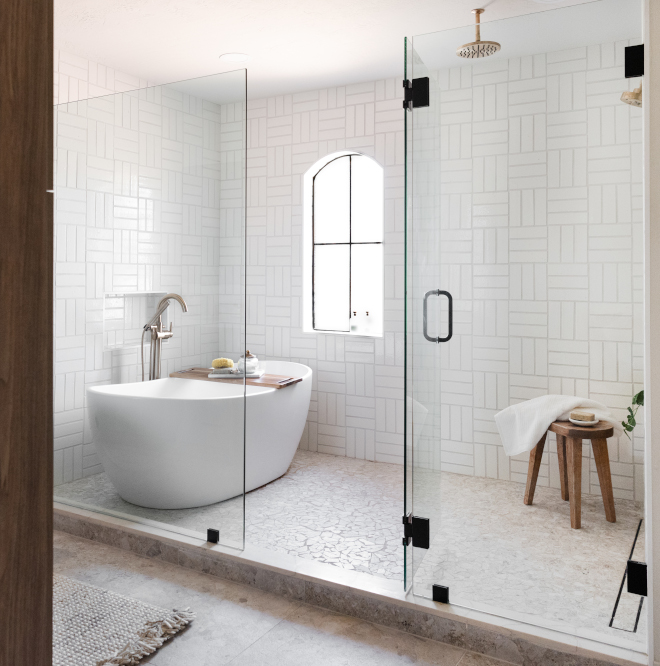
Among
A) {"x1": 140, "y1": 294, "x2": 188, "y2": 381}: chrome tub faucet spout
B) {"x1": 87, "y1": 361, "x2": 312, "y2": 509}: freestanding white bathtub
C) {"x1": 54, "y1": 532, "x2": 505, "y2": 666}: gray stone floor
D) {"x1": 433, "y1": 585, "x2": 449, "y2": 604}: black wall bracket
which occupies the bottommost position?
{"x1": 54, "y1": 532, "x2": 505, "y2": 666}: gray stone floor

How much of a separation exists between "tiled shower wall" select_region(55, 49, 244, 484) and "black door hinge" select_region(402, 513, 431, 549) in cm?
120

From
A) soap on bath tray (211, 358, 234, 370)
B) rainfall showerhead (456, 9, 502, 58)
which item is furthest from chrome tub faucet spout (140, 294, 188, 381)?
rainfall showerhead (456, 9, 502, 58)

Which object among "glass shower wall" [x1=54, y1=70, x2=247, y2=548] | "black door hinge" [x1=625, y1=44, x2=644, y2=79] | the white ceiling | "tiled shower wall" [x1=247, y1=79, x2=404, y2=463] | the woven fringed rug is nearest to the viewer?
"black door hinge" [x1=625, y1=44, x2=644, y2=79]

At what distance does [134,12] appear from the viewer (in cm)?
311

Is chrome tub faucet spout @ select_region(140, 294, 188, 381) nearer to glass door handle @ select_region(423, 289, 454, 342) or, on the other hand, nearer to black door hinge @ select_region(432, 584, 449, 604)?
glass door handle @ select_region(423, 289, 454, 342)

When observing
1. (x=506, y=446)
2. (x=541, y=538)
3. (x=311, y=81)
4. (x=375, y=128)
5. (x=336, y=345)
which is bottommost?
(x=541, y=538)

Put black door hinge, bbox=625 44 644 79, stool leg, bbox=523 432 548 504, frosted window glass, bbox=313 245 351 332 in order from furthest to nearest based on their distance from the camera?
frosted window glass, bbox=313 245 351 332, stool leg, bbox=523 432 548 504, black door hinge, bbox=625 44 644 79

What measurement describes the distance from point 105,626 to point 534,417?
176 cm

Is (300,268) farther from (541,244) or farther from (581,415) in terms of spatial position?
(581,415)

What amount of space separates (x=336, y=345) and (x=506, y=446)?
7.87 ft

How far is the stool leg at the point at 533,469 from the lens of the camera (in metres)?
2.14

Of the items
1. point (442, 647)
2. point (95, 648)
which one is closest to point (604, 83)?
point (442, 647)

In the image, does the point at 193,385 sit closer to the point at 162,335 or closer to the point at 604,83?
the point at 162,335

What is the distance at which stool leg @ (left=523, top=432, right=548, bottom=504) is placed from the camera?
2139mm
